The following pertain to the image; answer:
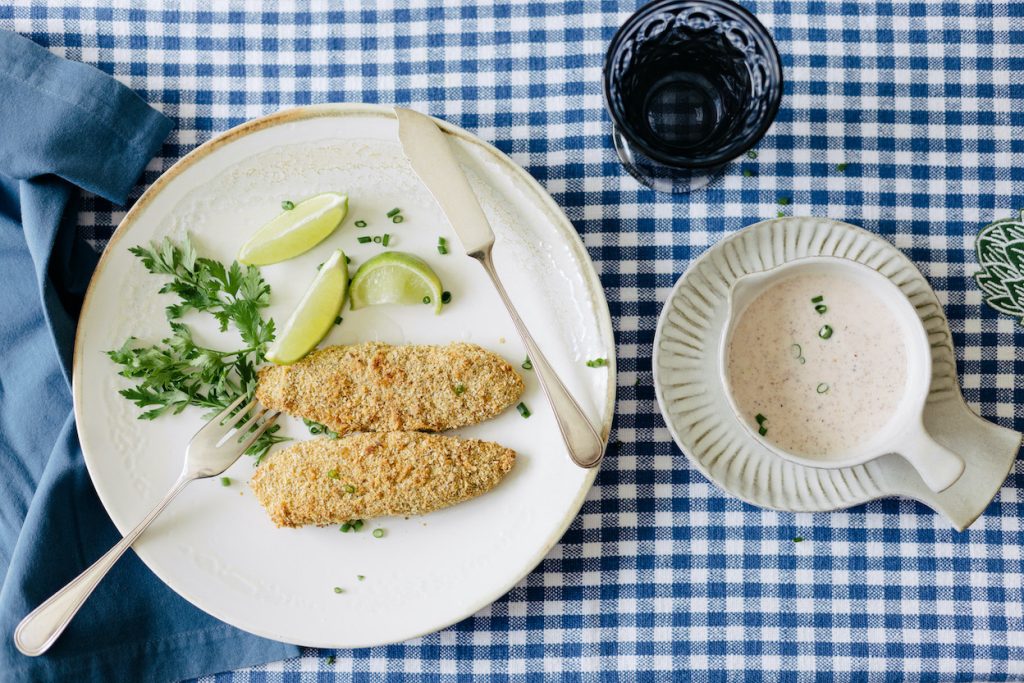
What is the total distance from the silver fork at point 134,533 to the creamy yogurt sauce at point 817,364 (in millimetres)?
1117

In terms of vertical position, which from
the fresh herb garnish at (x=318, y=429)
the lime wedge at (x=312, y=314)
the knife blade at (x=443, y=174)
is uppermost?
the knife blade at (x=443, y=174)

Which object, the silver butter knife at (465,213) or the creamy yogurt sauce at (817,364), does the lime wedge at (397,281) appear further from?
the creamy yogurt sauce at (817,364)

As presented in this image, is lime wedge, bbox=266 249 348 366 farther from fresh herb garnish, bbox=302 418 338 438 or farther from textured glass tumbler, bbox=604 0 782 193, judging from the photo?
textured glass tumbler, bbox=604 0 782 193

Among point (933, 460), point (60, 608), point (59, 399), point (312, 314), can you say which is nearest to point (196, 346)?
point (312, 314)

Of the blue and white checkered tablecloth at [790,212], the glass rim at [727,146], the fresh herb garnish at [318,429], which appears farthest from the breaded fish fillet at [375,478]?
the glass rim at [727,146]

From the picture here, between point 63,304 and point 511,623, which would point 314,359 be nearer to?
point 63,304

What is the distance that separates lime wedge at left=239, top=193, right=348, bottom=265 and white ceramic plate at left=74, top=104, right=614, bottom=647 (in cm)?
4

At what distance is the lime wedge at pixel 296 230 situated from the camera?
1.92 m

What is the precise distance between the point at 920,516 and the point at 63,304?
2.10 metres

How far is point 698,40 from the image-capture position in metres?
1.89

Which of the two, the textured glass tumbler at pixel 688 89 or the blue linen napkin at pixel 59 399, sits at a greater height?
the textured glass tumbler at pixel 688 89

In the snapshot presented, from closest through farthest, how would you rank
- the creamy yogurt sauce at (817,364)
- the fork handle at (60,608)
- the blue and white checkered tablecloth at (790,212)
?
1. the creamy yogurt sauce at (817,364)
2. the fork handle at (60,608)
3. the blue and white checkered tablecloth at (790,212)

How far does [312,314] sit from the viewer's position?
1928mm

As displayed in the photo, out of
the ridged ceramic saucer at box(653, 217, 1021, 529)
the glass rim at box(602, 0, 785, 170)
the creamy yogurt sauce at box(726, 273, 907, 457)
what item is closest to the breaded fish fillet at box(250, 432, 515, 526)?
the ridged ceramic saucer at box(653, 217, 1021, 529)
